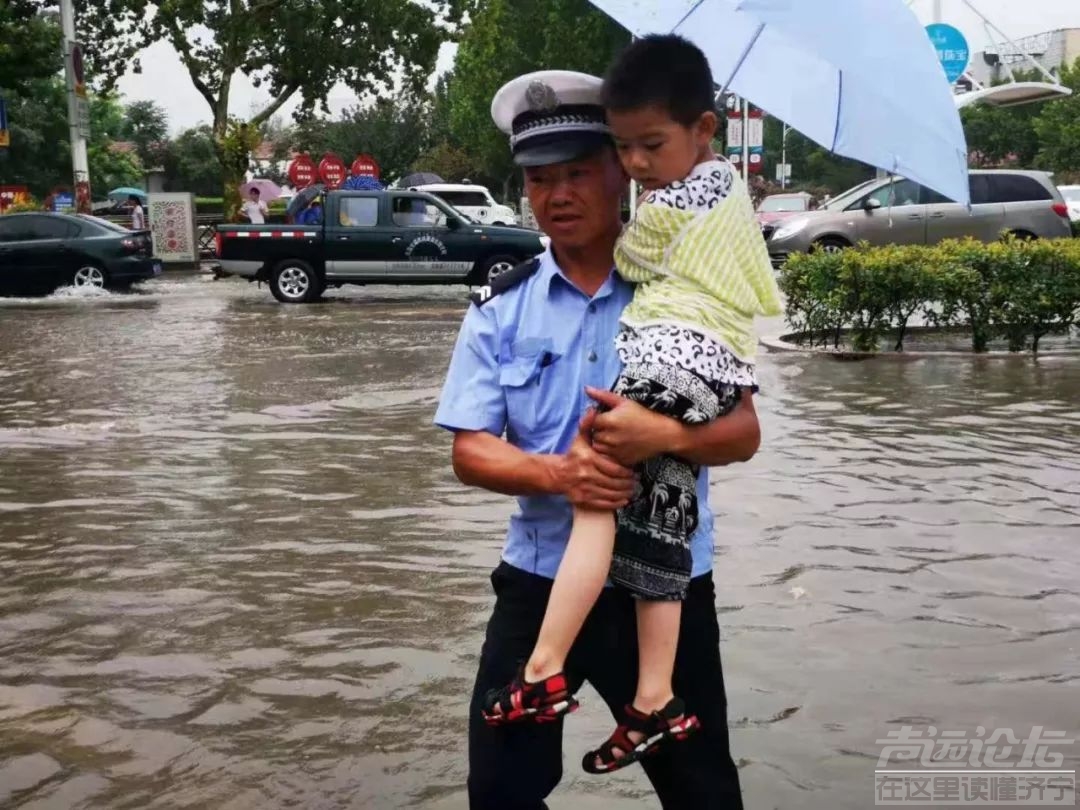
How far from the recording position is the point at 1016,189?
19.7 meters

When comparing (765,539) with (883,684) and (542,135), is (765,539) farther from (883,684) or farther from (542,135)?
(542,135)

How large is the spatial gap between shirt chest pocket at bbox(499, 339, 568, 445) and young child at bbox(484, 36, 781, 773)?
16 cm

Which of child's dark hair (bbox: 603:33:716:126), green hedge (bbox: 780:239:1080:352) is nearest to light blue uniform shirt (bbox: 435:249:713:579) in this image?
child's dark hair (bbox: 603:33:716:126)

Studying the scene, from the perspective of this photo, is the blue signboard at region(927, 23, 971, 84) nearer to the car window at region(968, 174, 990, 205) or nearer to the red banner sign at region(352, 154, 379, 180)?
the car window at region(968, 174, 990, 205)

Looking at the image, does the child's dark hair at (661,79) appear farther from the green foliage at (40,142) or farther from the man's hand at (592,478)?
the green foliage at (40,142)

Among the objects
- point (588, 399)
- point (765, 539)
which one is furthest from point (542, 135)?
point (765, 539)

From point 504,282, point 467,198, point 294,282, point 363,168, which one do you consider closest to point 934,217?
point 294,282

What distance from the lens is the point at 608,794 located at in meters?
3.76

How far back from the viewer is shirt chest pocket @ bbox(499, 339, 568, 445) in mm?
2543

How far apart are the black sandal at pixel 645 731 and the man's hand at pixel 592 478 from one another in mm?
392

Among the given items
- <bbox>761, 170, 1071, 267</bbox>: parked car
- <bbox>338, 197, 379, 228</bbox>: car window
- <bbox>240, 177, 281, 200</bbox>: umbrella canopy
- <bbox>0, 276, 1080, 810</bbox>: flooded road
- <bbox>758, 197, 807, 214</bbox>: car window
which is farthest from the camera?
<bbox>240, 177, 281, 200</bbox>: umbrella canopy

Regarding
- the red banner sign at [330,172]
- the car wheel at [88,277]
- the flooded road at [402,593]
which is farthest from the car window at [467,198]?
the flooded road at [402,593]

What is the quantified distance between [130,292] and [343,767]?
21274 millimetres

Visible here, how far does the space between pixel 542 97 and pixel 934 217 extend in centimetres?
1786
